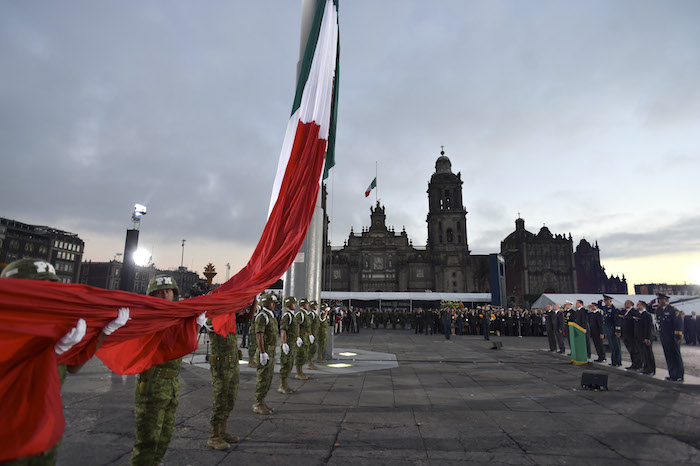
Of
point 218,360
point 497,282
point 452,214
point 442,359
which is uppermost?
point 452,214

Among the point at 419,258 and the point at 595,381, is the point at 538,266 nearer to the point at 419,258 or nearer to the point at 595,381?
the point at 419,258

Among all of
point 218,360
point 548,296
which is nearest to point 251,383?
point 218,360

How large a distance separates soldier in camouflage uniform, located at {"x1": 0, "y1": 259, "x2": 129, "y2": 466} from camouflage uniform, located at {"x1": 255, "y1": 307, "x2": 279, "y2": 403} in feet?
12.3

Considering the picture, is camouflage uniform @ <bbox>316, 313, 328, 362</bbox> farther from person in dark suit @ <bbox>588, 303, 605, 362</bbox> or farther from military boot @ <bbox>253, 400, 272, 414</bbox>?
person in dark suit @ <bbox>588, 303, 605, 362</bbox>

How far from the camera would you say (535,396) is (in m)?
7.60

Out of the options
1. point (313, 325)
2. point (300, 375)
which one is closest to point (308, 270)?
point (313, 325)

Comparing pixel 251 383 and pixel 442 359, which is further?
pixel 442 359

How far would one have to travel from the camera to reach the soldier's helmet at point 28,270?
7.92ft

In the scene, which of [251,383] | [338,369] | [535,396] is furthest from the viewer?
[338,369]

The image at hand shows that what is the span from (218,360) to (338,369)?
21.0 feet

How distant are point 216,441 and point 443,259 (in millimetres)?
64321

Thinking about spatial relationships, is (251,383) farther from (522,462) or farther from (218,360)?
(522,462)

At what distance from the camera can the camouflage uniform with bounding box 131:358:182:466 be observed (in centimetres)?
343

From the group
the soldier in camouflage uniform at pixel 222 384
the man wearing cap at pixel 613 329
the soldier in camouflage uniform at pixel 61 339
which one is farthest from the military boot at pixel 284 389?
the man wearing cap at pixel 613 329
